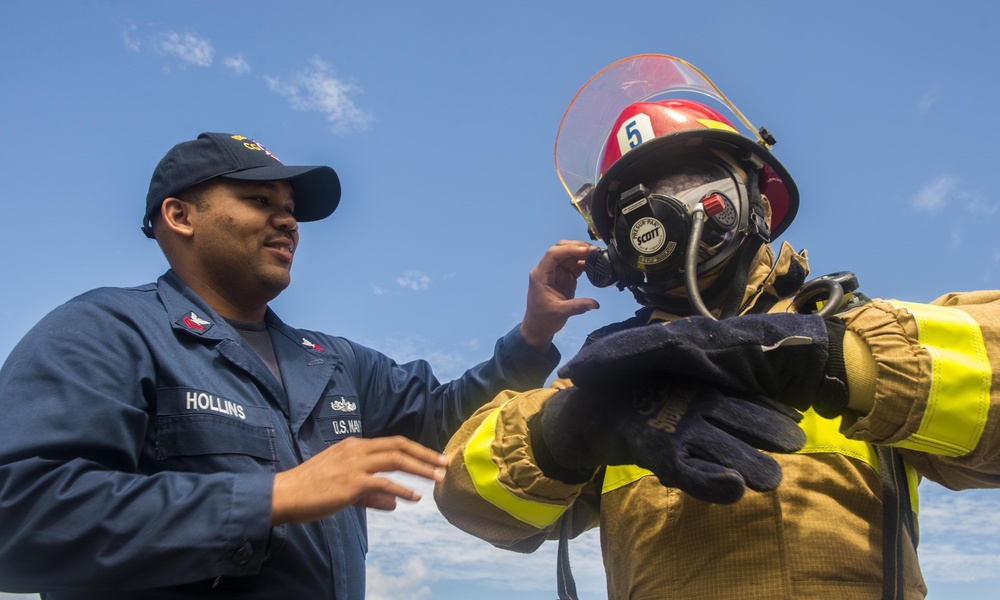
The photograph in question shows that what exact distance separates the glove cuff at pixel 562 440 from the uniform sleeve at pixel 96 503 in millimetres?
781

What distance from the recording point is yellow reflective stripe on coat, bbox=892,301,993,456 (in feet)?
5.52

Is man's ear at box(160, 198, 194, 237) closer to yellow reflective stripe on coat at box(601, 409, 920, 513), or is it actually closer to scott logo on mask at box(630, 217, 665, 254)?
scott logo on mask at box(630, 217, 665, 254)

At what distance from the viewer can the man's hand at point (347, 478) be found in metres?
2.17

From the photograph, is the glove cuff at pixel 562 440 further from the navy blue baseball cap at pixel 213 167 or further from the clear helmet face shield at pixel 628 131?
the navy blue baseball cap at pixel 213 167

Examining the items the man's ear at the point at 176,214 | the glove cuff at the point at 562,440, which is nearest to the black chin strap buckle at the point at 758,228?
the glove cuff at the point at 562,440

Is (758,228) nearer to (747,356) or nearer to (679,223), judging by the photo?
(679,223)

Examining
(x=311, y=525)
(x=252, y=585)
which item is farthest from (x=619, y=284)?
(x=252, y=585)

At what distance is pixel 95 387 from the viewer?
239 centimetres

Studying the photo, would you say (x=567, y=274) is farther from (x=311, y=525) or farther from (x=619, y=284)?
(x=311, y=525)

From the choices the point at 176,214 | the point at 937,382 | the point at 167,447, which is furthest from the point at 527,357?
the point at 937,382

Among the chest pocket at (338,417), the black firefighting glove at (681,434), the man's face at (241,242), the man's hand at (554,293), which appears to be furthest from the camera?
the man's face at (241,242)

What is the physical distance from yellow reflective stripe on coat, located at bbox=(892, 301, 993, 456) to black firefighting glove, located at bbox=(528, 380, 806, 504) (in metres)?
0.30

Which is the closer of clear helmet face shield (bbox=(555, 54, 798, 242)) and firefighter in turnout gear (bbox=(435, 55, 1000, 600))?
firefighter in turnout gear (bbox=(435, 55, 1000, 600))

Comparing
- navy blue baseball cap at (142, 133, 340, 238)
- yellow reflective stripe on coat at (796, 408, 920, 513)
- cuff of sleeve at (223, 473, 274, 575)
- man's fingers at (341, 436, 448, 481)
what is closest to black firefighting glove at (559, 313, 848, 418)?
yellow reflective stripe on coat at (796, 408, 920, 513)
